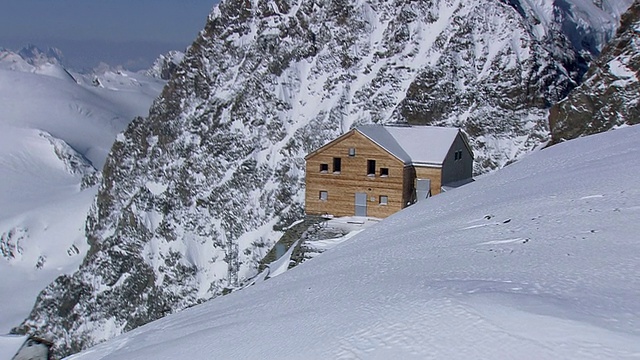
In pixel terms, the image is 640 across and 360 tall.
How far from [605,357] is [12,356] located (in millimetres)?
9853

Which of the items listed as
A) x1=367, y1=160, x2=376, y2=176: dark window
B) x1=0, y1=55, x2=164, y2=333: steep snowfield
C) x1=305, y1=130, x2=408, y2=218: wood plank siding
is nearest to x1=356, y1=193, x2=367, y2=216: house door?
x1=305, y1=130, x2=408, y2=218: wood plank siding

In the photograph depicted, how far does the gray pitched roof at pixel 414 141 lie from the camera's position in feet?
93.8

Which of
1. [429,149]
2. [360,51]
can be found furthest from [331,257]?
[360,51]

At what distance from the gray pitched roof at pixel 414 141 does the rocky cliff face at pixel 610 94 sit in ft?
39.5

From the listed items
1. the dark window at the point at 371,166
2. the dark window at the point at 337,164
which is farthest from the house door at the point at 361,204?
the dark window at the point at 337,164

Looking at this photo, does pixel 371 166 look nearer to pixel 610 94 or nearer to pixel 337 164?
pixel 337 164

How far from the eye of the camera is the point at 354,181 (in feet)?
91.9

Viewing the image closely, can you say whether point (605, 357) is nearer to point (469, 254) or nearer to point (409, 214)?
point (469, 254)

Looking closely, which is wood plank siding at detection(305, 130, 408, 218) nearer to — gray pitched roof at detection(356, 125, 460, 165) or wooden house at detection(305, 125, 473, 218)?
wooden house at detection(305, 125, 473, 218)

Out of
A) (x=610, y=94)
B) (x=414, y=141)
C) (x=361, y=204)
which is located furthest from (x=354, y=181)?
(x=610, y=94)

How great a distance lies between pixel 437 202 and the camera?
51.1 ft

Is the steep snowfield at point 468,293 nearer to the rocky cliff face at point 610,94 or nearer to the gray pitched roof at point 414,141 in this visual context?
the gray pitched roof at point 414,141

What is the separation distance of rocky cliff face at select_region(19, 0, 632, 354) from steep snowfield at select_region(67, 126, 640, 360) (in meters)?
50.6

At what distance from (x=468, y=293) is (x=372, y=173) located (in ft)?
70.8
